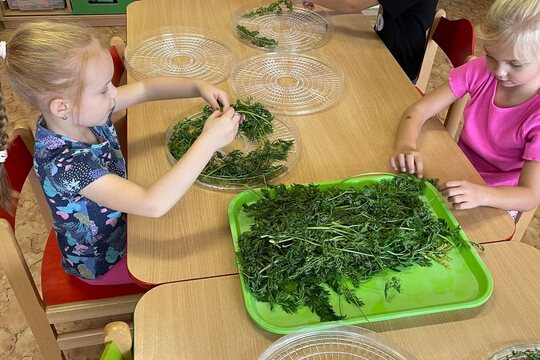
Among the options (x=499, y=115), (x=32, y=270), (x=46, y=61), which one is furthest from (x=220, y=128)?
(x=32, y=270)

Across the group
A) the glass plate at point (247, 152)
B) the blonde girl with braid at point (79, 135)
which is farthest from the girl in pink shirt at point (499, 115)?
the blonde girl with braid at point (79, 135)

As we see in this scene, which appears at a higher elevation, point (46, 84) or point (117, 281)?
point (46, 84)

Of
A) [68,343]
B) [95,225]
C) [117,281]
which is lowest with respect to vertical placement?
[68,343]

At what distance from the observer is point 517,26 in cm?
112

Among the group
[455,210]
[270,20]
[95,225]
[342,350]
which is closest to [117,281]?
[95,225]

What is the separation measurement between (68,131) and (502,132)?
1.13 m

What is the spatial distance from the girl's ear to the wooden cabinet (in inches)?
98.1

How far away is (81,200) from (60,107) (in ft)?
0.73

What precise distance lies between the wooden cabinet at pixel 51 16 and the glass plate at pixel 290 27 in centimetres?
197

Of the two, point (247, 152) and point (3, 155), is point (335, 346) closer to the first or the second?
point (247, 152)

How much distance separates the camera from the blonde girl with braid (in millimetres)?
1029

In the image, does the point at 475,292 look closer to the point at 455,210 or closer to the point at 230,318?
the point at 455,210

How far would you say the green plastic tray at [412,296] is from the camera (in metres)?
0.89

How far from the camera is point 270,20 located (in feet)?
5.86
